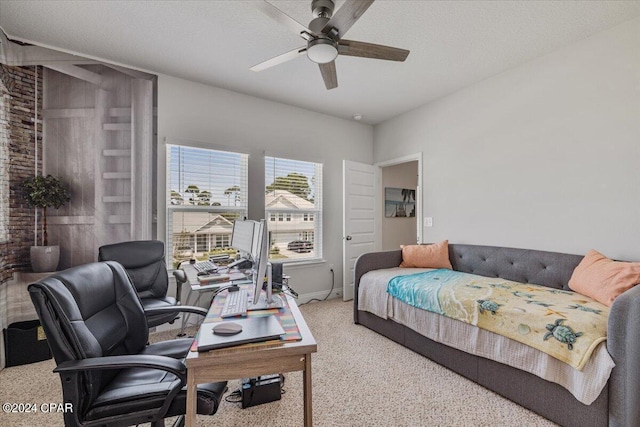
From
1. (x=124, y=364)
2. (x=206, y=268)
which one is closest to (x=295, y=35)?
(x=206, y=268)

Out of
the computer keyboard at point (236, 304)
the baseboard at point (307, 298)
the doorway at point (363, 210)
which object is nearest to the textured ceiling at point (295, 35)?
the doorway at point (363, 210)

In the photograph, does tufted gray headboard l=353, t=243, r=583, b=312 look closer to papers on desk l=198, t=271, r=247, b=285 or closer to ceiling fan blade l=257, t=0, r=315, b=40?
papers on desk l=198, t=271, r=247, b=285

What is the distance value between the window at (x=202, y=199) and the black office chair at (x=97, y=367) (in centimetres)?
198

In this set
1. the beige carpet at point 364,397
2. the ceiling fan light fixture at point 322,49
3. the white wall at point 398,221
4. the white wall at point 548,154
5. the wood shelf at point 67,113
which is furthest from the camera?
the white wall at point 398,221

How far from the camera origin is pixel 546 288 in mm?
2484

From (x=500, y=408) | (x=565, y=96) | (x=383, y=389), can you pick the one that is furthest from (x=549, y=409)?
(x=565, y=96)

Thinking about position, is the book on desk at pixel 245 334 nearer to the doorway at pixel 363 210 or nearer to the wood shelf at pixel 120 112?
the wood shelf at pixel 120 112

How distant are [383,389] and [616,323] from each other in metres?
1.44

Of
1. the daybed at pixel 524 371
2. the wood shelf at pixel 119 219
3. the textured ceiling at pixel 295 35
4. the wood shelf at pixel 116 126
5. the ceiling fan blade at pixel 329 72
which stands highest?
the textured ceiling at pixel 295 35

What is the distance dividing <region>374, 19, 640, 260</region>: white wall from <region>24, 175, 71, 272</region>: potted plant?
4200 mm

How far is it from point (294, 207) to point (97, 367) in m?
3.16

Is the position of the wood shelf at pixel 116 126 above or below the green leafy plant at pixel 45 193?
above

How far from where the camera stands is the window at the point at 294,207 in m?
3.92

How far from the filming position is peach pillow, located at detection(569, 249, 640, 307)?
1.92 metres
